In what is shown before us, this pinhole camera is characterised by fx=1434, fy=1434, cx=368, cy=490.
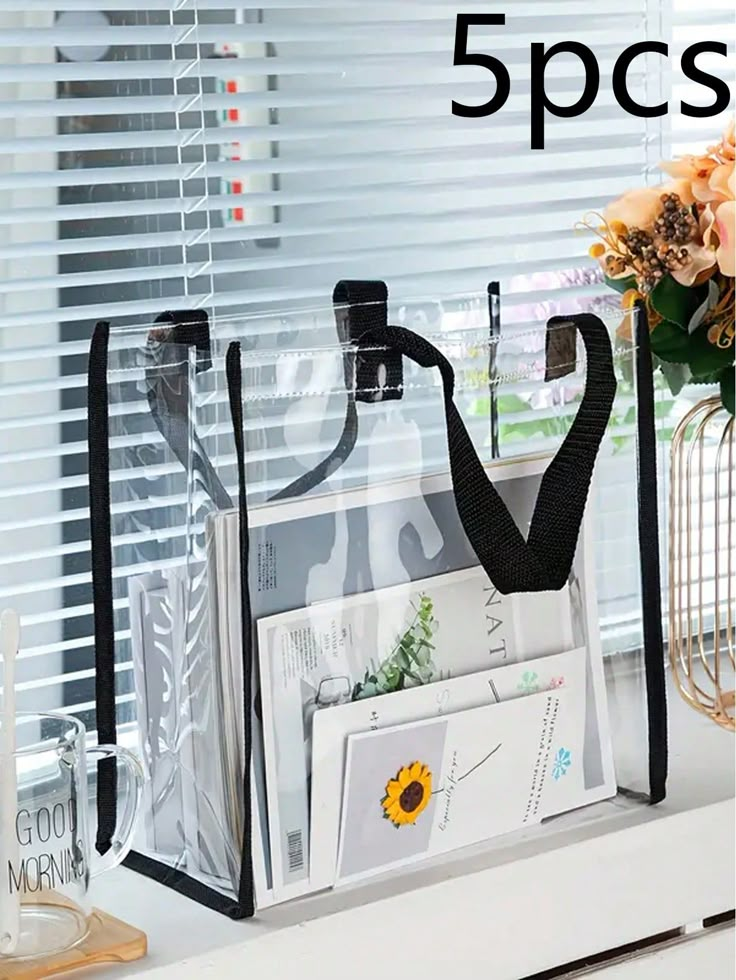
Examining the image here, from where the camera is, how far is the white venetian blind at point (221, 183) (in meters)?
1.18

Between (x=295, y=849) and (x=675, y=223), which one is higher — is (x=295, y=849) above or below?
below

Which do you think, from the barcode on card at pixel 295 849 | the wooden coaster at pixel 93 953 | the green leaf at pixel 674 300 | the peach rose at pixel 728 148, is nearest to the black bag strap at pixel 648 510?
the green leaf at pixel 674 300

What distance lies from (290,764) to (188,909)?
0.42ft

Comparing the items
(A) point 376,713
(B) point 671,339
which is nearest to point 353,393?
(A) point 376,713

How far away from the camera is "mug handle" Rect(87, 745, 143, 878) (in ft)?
3.06

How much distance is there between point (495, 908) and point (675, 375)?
1.50 feet

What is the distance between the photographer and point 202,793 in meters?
0.97

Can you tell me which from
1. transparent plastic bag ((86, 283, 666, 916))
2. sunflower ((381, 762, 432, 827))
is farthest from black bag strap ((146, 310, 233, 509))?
sunflower ((381, 762, 432, 827))

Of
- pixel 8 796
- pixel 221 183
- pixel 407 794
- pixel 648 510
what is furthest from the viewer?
pixel 221 183

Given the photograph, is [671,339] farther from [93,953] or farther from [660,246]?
[93,953]

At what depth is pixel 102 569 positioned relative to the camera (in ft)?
3.19

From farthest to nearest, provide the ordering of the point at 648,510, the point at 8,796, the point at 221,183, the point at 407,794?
1. the point at 221,183
2. the point at 648,510
3. the point at 407,794
4. the point at 8,796

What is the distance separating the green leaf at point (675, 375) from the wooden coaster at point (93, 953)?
0.61 meters

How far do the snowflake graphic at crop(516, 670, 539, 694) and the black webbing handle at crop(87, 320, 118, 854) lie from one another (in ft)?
0.96
